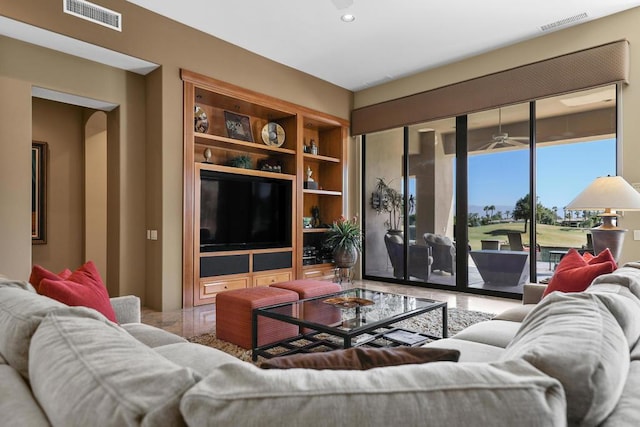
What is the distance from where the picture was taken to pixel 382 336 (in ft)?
10.5

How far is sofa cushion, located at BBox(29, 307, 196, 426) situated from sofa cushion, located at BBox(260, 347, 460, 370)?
0.77 ft

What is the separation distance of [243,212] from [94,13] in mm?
2732

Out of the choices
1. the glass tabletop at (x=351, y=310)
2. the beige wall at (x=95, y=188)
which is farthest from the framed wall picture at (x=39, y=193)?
the glass tabletop at (x=351, y=310)

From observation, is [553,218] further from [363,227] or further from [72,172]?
[72,172]

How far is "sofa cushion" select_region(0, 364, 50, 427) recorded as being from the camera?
78 centimetres

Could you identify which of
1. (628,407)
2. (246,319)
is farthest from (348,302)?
(628,407)

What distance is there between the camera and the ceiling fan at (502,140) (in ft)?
16.9

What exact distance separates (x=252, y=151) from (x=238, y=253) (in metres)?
1.58

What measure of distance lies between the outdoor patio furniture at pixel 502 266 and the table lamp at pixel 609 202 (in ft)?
5.58

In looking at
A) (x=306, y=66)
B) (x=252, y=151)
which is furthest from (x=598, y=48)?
(x=252, y=151)

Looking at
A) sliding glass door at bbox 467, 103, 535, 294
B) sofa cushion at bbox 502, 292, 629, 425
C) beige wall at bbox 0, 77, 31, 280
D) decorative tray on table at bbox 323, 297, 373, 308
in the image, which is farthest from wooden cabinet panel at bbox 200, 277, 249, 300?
sofa cushion at bbox 502, 292, 629, 425

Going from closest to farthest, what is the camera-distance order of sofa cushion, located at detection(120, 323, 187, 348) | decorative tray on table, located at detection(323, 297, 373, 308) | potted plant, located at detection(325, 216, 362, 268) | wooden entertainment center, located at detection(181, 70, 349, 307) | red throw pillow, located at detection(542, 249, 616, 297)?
sofa cushion, located at detection(120, 323, 187, 348)
red throw pillow, located at detection(542, 249, 616, 297)
decorative tray on table, located at detection(323, 297, 373, 308)
wooden entertainment center, located at detection(181, 70, 349, 307)
potted plant, located at detection(325, 216, 362, 268)

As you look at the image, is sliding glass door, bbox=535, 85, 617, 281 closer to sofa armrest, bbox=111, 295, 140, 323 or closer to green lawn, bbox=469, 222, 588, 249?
green lawn, bbox=469, 222, 588, 249

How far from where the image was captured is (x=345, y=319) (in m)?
2.73
